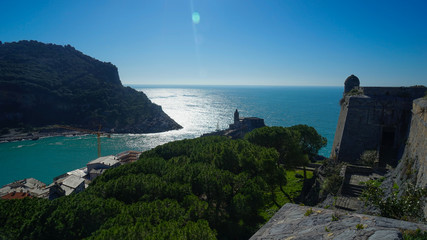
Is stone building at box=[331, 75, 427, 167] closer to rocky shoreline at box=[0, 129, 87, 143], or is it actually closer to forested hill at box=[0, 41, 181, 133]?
forested hill at box=[0, 41, 181, 133]

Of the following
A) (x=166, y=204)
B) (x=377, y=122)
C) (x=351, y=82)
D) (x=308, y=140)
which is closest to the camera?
(x=166, y=204)

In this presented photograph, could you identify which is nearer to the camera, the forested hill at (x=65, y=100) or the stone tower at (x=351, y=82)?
the stone tower at (x=351, y=82)

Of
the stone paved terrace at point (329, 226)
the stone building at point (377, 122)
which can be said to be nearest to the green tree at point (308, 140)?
the stone building at point (377, 122)

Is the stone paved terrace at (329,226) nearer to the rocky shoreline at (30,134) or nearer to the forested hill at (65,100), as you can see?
the forested hill at (65,100)

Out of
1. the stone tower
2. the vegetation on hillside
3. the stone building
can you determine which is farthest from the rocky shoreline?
the stone building

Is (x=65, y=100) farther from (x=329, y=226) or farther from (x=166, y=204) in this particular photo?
(x=329, y=226)

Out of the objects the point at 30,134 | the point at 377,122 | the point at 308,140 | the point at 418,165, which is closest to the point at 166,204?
the point at 418,165
